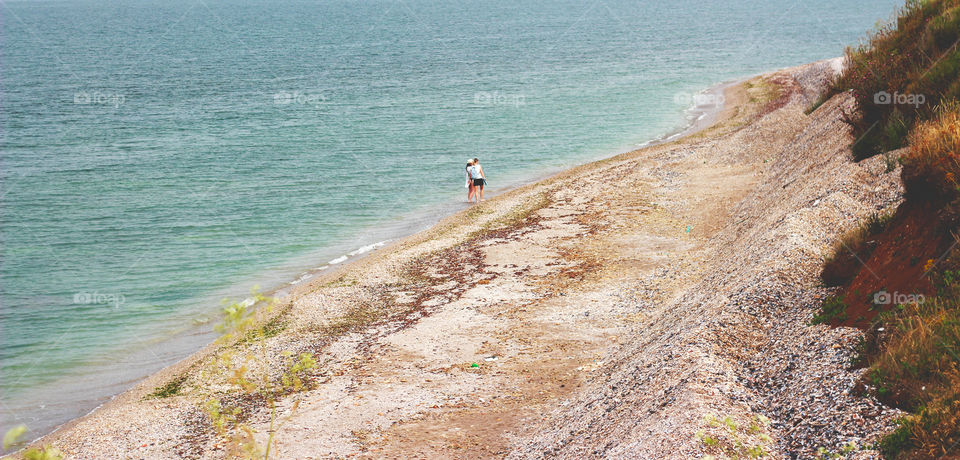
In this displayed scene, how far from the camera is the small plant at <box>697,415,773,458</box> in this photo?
8281 millimetres

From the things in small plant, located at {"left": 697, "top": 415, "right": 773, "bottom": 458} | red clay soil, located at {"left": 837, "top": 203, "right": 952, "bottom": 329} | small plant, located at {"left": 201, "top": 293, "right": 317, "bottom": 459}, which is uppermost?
red clay soil, located at {"left": 837, "top": 203, "right": 952, "bottom": 329}

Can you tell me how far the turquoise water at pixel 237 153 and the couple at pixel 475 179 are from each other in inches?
43.1

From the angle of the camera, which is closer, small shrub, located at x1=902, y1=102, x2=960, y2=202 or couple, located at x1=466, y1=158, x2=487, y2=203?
small shrub, located at x1=902, y1=102, x2=960, y2=202

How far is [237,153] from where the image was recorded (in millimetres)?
44719

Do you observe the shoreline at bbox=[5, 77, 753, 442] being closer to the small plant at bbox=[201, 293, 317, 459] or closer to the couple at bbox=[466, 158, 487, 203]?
the couple at bbox=[466, 158, 487, 203]

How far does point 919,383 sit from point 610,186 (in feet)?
76.7

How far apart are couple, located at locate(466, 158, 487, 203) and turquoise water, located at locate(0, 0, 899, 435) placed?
1.09m

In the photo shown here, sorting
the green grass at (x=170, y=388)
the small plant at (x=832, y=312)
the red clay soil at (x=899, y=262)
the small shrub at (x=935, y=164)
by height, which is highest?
the small shrub at (x=935, y=164)

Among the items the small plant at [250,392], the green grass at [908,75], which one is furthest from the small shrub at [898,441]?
the green grass at [908,75]

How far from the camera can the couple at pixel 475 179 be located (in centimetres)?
3244

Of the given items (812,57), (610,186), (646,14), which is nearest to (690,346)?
(610,186)

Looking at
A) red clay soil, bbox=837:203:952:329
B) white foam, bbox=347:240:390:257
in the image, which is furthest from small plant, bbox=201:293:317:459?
red clay soil, bbox=837:203:952:329

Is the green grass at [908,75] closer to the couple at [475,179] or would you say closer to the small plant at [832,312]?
the small plant at [832,312]

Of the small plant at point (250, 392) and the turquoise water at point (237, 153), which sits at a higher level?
the turquoise water at point (237, 153)
